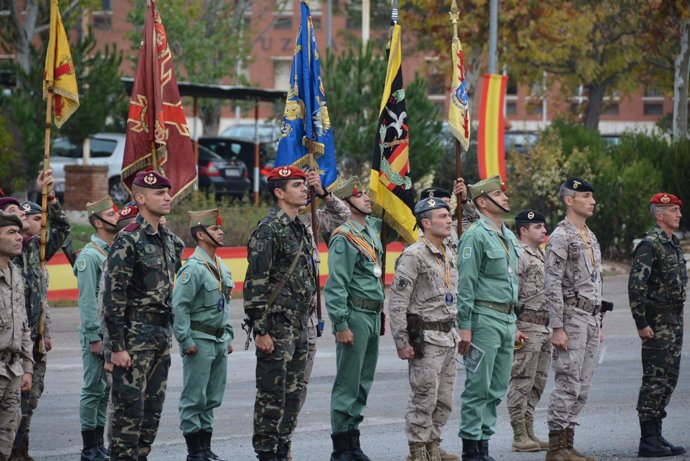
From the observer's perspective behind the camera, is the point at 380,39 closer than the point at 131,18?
No

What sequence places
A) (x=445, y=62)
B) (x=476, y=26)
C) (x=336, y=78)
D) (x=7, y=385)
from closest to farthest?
(x=7, y=385)
(x=336, y=78)
(x=476, y=26)
(x=445, y=62)

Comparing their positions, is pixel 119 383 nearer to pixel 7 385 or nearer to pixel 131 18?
pixel 7 385

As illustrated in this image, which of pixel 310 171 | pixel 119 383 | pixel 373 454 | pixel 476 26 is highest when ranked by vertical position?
pixel 476 26

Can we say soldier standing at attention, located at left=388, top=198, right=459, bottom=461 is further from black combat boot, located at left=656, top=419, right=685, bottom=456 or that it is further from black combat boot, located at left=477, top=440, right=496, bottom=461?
black combat boot, located at left=656, top=419, right=685, bottom=456

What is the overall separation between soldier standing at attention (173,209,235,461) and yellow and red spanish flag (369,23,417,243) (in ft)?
5.89

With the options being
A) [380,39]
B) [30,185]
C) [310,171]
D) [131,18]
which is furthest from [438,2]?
[310,171]

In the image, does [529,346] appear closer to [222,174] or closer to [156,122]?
[156,122]

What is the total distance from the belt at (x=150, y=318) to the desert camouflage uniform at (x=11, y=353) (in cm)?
70

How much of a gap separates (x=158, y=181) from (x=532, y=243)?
3967 millimetres

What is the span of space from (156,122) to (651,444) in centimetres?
481

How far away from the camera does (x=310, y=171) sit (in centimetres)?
1089

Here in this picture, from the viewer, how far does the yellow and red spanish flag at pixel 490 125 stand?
73.9 ft

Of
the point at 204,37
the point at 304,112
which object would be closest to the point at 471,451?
the point at 304,112

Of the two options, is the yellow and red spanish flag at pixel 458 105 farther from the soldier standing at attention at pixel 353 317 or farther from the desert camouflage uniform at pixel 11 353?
the desert camouflage uniform at pixel 11 353
